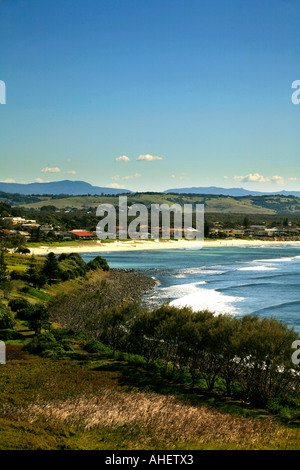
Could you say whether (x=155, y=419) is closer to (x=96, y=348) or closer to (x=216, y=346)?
(x=216, y=346)

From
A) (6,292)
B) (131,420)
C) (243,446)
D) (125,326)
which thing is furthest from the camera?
(6,292)

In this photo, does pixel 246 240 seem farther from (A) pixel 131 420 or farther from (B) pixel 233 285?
(A) pixel 131 420

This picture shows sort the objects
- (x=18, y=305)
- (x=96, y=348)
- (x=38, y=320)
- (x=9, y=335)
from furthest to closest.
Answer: (x=18, y=305)
(x=38, y=320)
(x=9, y=335)
(x=96, y=348)

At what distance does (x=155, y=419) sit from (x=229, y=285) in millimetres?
52297

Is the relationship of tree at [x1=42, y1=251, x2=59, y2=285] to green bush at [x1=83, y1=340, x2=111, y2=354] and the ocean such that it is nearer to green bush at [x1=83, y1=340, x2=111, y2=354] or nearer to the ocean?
the ocean

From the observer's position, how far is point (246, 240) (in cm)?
18888

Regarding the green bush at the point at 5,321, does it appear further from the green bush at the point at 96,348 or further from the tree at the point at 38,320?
the green bush at the point at 96,348

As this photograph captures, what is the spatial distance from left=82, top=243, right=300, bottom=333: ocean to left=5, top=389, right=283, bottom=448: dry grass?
22.2 metres

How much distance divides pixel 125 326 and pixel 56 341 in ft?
18.0

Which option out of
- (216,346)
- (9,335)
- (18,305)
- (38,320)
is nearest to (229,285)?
(18,305)

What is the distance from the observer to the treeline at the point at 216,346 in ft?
79.3

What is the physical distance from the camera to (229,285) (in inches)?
2704

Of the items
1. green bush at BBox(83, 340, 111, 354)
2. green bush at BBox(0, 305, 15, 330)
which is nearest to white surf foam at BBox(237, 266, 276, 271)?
green bush at BBox(83, 340, 111, 354)
